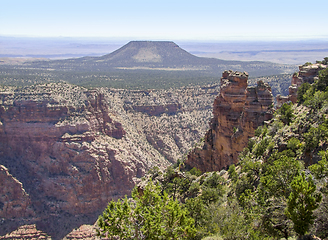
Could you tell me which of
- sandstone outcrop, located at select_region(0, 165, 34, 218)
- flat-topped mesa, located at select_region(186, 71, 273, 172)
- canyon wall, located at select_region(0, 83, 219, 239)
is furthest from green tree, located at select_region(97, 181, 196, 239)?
sandstone outcrop, located at select_region(0, 165, 34, 218)

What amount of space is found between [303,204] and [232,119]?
3096cm

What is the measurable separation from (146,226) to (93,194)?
179 ft

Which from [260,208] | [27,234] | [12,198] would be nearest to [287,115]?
[260,208]

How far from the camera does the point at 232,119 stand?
158 ft

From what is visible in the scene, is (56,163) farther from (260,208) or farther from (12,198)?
(260,208)

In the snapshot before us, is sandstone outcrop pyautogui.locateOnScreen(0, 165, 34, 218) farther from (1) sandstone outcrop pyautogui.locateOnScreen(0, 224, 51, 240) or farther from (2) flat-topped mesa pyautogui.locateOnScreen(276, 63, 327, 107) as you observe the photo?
(2) flat-topped mesa pyautogui.locateOnScreen(276, 63, 327, 107)

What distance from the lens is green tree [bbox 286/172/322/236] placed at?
17266mm

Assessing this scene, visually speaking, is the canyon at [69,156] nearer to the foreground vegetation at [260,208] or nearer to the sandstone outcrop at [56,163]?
the sandstone outcrop at [56,163]

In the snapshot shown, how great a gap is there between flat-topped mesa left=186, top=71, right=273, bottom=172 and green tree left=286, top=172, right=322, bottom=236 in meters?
26.4

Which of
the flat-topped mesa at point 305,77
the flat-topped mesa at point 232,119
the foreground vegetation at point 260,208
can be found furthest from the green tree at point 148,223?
the flat-topped mesa at point 305,77

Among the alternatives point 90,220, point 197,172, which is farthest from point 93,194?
point 197,172

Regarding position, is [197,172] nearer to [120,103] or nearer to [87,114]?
[87,114]

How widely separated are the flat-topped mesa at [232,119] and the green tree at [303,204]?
2641 centimetres

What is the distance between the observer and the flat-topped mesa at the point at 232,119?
4400cm
